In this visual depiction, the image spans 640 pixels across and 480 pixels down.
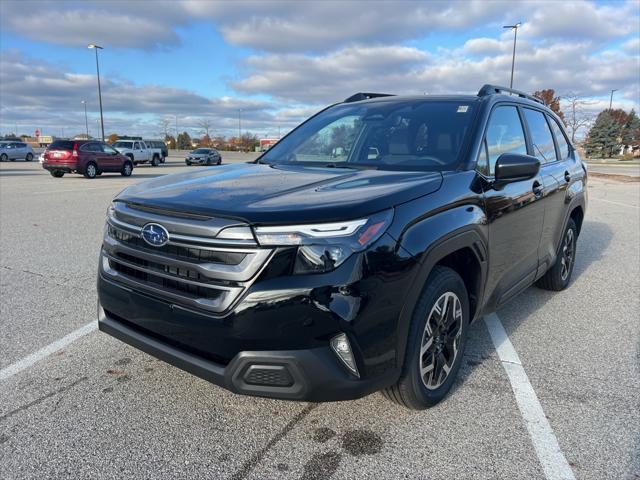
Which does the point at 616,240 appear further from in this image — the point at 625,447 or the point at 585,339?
the point at 625,447

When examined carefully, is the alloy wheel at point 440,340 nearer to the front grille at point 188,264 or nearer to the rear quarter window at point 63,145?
the front grille at point 188,264

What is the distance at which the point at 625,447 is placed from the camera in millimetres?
2467

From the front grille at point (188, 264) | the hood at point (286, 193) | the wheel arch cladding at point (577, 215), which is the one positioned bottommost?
the wheel arch cladding at point (577, 215)

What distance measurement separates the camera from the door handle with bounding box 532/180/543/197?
3.80 meters

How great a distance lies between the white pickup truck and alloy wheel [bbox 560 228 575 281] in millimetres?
29206

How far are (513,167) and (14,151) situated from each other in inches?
1682

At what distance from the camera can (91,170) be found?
21375mm

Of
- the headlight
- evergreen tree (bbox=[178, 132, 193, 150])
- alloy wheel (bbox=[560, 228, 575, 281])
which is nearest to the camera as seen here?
the headlight

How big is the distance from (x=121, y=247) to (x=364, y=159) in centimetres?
170

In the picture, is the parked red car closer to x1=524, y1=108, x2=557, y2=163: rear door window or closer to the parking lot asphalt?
the parking lot asphalt

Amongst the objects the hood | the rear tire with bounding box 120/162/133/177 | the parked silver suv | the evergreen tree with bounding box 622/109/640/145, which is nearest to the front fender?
the hood

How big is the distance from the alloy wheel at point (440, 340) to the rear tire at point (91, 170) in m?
21.4

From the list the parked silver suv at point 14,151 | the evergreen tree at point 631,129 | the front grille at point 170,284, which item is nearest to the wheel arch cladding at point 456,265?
the front grille at point 170,284

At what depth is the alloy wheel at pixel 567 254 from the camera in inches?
196
